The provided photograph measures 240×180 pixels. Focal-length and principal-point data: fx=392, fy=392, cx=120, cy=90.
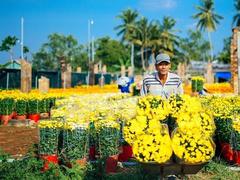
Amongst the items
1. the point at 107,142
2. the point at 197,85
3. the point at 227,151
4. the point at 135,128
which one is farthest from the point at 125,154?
the point at 197,85

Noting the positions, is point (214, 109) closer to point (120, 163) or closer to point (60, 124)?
point (120, 163)

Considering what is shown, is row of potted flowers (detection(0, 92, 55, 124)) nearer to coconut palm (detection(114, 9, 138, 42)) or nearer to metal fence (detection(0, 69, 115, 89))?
metal fence (detection(0, 69, 115, 89))

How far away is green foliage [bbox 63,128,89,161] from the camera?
18.9 feet

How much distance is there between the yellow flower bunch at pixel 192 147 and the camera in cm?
349

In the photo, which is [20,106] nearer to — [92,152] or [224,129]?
[92,152]

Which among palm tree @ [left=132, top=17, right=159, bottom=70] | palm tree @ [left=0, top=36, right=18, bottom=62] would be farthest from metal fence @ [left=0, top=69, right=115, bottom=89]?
palm tree @ [left=132, top=17, right=159, bottom=70]

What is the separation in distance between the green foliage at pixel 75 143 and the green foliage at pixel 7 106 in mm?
7129

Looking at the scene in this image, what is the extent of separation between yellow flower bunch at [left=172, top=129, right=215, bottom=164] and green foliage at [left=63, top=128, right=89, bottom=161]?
8.14 feet

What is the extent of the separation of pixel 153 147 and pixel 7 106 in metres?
9.85

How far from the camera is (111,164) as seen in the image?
5.78m

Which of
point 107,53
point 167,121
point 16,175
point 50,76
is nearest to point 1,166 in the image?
point 16,175

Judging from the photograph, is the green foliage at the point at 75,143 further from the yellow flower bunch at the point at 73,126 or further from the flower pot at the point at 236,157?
the flower pot at the point at 236,157

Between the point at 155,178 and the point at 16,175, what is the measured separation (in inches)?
70.7

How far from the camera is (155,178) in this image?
5.21m
